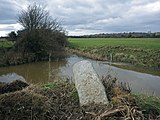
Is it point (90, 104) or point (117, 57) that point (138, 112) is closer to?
point (90, 104)

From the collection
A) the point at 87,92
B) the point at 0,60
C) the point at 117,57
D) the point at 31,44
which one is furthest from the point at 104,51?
the point at 87,92

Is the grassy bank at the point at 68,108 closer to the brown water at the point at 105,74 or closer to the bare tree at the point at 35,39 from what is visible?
the brown water at the point at 105,74

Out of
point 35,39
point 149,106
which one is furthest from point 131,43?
point 149,106

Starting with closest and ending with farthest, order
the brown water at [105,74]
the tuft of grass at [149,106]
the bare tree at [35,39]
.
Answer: the tuft of grass at [149,106] < the brown water at [105,74] < the bare tree at [35,39]

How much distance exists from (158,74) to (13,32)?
102 ft

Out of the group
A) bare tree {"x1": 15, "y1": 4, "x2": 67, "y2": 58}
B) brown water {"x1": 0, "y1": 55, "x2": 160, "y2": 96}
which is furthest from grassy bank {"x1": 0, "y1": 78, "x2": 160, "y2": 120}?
bare tree {"x1": 15, "y1": 4, "x2": 67, "y2": 58}

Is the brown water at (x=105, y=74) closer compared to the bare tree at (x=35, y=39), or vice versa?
the brown water at (x=105, y=74)

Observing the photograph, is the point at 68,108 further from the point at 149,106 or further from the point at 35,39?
the point at 35,39

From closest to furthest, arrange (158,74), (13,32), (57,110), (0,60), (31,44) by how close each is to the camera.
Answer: (57,110), (158,74), (0,60), (31,44), (13,32)

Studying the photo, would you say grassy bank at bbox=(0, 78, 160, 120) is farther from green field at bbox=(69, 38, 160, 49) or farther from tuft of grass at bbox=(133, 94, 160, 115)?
green field at bbox=(69, 38, 160, 49)

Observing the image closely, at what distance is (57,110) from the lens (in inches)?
198

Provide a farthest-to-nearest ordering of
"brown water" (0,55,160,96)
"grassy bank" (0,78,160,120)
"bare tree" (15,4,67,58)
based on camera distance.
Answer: "bare tree" (15,4,67,58) < "brown water" (0,55,160,96) < "grassy bank" (0,78,160,120)

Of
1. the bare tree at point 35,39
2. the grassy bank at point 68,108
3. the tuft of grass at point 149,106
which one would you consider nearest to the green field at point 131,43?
the bare tree at point 35,39

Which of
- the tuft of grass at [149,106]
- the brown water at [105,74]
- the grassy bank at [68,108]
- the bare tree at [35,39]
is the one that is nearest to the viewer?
the grassy bank at [68,108]
